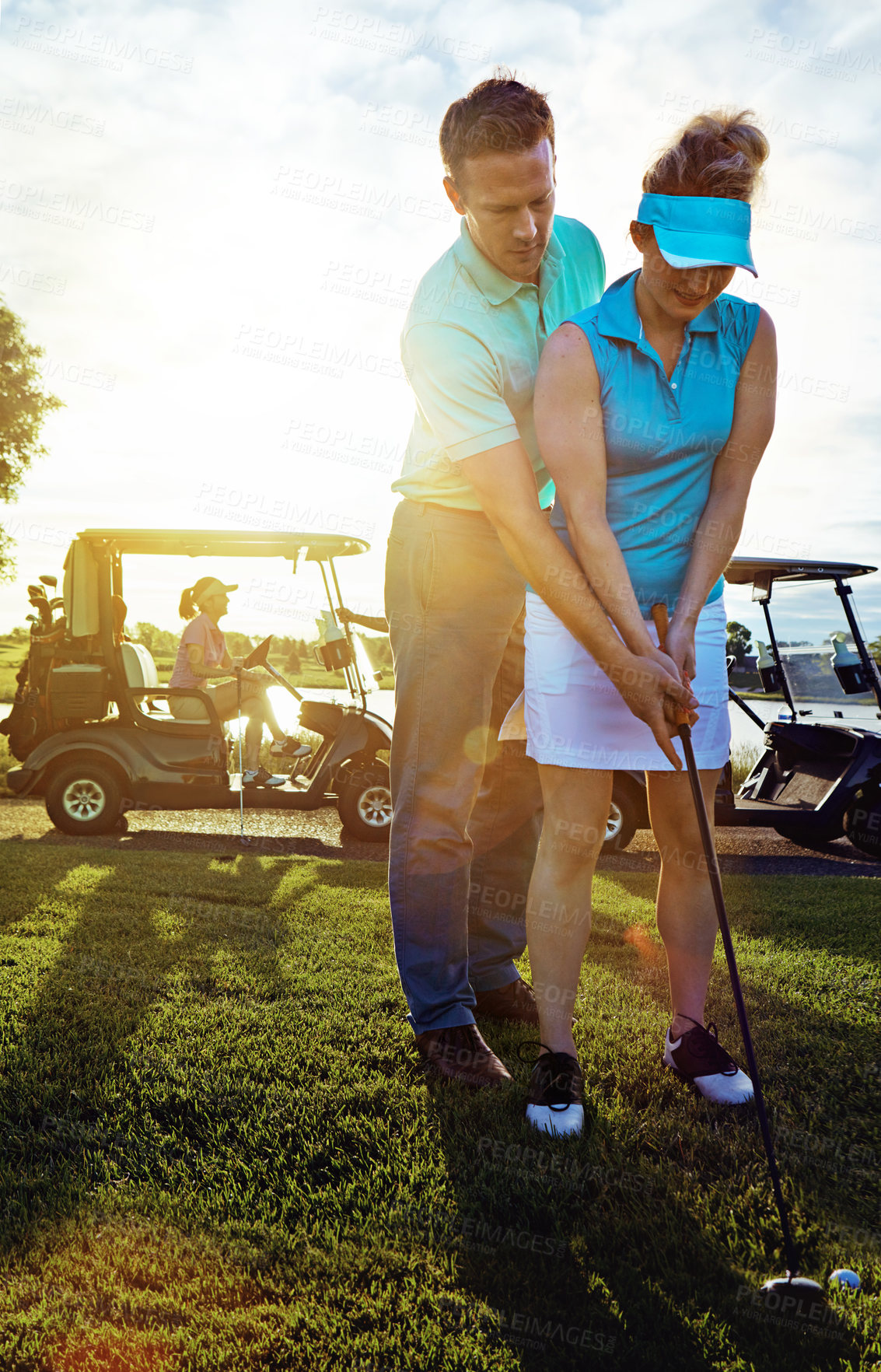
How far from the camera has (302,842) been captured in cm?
714

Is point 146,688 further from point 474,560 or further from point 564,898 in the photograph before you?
point 564,898

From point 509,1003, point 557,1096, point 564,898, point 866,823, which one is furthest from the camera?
point 866,823

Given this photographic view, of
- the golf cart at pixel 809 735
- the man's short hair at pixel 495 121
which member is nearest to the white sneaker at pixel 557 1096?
the man's short hair at pixel 495 121

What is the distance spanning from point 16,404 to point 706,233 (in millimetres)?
19358

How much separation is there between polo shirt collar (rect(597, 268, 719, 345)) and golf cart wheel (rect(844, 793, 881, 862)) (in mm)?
5578

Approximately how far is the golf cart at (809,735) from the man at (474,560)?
406 cm

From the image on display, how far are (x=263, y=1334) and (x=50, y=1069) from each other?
107 cm

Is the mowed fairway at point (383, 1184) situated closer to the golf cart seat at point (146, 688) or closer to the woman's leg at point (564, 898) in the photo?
the woman's leg at point (564, 898)

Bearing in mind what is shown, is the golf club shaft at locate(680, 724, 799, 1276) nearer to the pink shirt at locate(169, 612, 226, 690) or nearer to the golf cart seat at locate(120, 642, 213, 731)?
the golf cart seat at locate(120, 642, 213, 731)

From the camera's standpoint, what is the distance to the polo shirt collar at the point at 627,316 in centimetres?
195

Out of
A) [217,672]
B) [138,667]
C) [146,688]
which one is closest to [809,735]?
[217,672]

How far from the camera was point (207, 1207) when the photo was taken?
1.60 metres

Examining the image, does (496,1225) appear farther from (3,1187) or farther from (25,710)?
(25,710)

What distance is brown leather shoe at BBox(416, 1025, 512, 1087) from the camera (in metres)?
2.11
